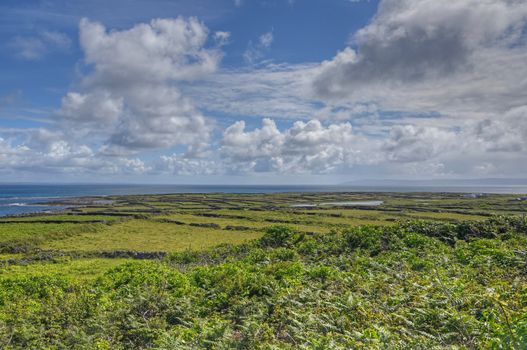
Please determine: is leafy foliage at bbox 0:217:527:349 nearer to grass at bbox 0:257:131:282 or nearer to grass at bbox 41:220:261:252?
grass at bbox 0:257:131:282

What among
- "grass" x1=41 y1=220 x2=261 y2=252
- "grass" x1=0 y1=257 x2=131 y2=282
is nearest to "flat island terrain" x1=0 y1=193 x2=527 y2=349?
"grass" x1=0 y1=257 x2=131 y2=282

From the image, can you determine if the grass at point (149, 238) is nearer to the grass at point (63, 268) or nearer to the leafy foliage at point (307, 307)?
the grass at point (63, 268)

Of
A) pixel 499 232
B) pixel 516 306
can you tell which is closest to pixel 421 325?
pixel 516 306

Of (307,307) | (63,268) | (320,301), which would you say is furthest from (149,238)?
(320,301)

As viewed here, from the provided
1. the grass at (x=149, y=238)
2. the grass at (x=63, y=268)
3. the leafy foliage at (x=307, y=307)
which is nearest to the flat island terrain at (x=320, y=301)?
the leafy foliage at (x=307, y=307)

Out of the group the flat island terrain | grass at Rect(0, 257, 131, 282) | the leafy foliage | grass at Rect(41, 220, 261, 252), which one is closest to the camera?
the leafy foliage

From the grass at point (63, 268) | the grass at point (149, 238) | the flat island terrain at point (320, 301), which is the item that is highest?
the flat island terrain at point (320, 301)

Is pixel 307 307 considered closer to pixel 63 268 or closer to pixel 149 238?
pixel 63 268

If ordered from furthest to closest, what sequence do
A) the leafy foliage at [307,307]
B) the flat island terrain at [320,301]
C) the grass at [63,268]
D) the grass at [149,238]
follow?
the grass at [149,238] < the grass at [63,268] < the flat island terrain at [320,301] < the leafy foliage at [307,307]

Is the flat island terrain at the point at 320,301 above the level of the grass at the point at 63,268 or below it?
above

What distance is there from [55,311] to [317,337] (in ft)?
29.2

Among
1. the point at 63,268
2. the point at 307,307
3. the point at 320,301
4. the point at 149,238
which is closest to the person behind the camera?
the point at 320,301

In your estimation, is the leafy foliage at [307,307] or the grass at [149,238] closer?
the leafy foliage at [307,307]

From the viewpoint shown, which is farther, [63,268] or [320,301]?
[63,268]
